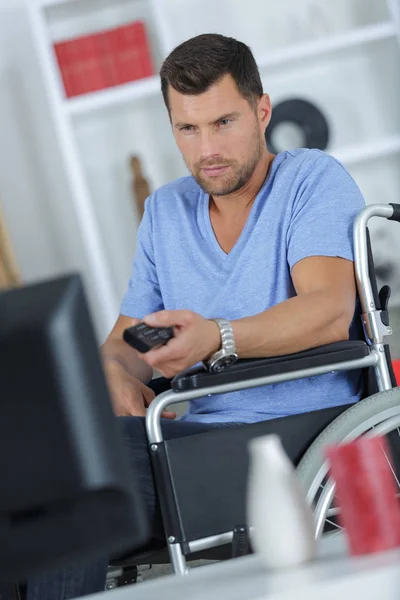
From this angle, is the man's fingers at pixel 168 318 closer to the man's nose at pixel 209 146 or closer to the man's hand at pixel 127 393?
the man's hand at pixel 127 393

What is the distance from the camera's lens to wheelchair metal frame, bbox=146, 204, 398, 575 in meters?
1.52

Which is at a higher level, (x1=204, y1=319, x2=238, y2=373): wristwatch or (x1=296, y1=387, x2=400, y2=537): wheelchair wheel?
(x1=204, y1=319, x2=238, y2=373): wristwatch

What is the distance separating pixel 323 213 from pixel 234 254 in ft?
0.66

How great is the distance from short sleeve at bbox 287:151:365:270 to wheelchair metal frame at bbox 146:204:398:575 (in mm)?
33

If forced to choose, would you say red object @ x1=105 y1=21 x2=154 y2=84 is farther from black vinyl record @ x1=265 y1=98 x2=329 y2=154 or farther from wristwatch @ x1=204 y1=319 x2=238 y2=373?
wristwatch @ x1=204 y1=319 x2=238 y2=373

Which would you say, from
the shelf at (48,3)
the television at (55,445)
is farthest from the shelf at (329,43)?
the television at (55,445)

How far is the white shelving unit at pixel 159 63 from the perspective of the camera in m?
3.83

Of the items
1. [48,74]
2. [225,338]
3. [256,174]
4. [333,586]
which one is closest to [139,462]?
[225,338]

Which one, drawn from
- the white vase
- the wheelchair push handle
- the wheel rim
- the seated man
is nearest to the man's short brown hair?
the seated man

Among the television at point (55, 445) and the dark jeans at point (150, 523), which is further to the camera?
the dark jeans at point (150, 523)

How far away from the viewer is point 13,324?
750 millimetres

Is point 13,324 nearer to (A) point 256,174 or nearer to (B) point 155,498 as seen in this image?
(B) point 155,498

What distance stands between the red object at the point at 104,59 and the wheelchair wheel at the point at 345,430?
251 centimetres

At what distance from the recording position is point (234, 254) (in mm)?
1873
